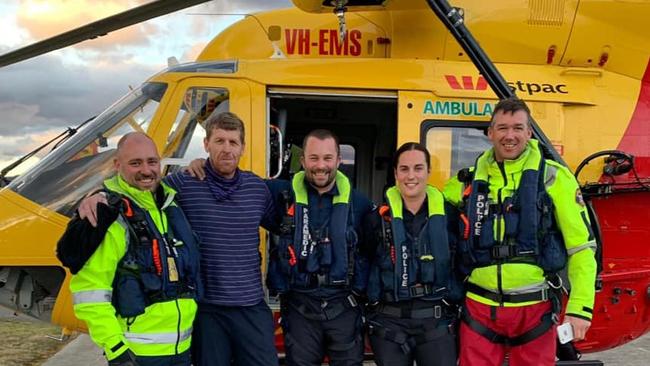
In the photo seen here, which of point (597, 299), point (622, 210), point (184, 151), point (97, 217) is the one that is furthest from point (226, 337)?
point (622, 210)

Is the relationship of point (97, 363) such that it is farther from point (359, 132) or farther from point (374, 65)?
point (374, 65)

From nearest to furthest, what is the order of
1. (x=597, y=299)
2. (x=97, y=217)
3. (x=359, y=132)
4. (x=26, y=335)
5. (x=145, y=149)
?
1. (x=97, y=217)
2. (x=145, y=149)
3. (x=597, y=299)
4. (x=359, y=132)
5. (x=26, y=335)

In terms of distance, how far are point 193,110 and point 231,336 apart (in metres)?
1.84

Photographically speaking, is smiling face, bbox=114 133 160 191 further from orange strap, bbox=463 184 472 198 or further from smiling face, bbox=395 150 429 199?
orange strap, bbox=463 184 472 198

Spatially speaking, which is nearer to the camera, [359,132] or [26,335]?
[359,132]

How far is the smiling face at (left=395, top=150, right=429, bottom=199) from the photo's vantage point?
3078mm

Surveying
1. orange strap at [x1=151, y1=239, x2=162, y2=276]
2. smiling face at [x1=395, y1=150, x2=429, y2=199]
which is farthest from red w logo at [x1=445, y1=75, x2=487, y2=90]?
orange strap at [x1=151, y1=239, x2=162, y2=276]

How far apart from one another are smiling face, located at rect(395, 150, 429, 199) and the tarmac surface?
4.31 meters

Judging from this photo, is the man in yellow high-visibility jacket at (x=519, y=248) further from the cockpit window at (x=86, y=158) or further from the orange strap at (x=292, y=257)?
the cockpit window at (x=86, y=158)

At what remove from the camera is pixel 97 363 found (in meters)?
6.41

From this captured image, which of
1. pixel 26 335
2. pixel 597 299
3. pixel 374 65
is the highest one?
pixel 374 65

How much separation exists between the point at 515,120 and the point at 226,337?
182 cm

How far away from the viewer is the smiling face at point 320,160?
10.2ft

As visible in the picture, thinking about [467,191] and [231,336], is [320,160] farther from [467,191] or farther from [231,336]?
[231,336]
